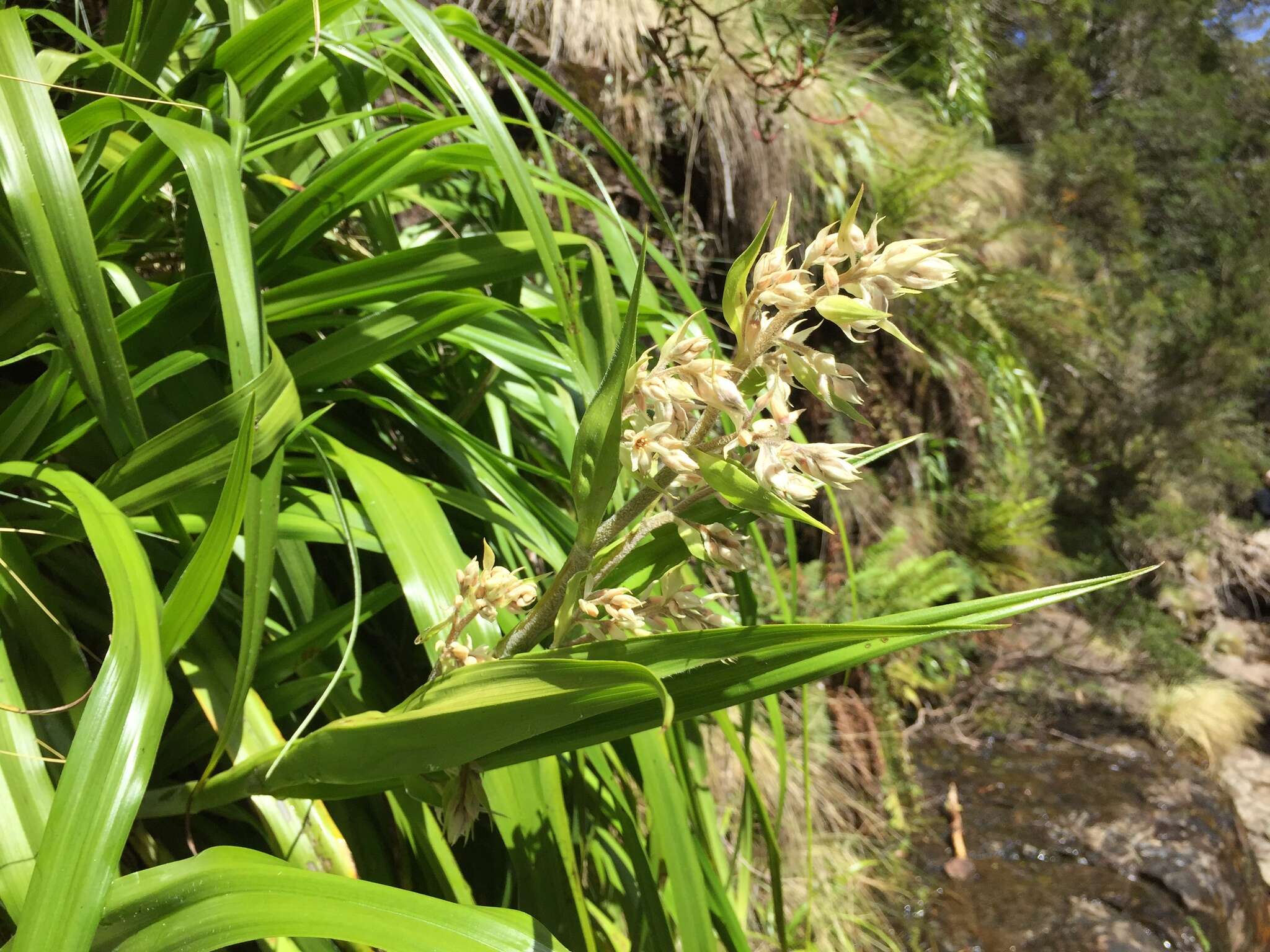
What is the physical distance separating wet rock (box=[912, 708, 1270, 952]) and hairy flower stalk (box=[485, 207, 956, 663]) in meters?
2.12

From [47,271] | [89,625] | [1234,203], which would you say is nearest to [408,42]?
[47,271]

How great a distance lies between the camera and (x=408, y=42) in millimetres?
977

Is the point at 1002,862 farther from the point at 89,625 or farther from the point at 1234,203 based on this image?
the point at 1234,203

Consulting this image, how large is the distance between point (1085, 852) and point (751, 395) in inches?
102

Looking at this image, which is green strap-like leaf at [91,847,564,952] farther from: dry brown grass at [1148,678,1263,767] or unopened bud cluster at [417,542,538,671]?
dry brown grass at [1148,678,1263,767]

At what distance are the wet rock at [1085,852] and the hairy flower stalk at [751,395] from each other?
212cm

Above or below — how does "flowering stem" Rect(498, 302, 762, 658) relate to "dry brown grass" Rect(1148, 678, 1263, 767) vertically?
above

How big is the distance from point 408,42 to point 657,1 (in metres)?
1.56

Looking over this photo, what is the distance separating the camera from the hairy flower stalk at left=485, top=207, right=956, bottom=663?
37 centimetres

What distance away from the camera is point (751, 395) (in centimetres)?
44

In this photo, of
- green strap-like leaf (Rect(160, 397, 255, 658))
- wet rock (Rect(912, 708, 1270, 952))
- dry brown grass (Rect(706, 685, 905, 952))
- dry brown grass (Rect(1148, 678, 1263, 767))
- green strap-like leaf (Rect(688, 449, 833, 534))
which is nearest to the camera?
green strap-like leaf (Rect(688, 449, 833, 534))

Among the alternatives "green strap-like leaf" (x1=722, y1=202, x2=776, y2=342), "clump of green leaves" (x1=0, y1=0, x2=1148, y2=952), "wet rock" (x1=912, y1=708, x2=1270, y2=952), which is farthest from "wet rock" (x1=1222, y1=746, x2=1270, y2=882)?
"green strap-like leaf" (x1=722, y1=202, x2=776, y2=342)

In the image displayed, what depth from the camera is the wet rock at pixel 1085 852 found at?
6.86ft

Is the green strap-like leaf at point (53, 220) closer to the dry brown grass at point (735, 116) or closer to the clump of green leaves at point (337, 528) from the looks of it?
the clump of green leaves at point (337, 528)
